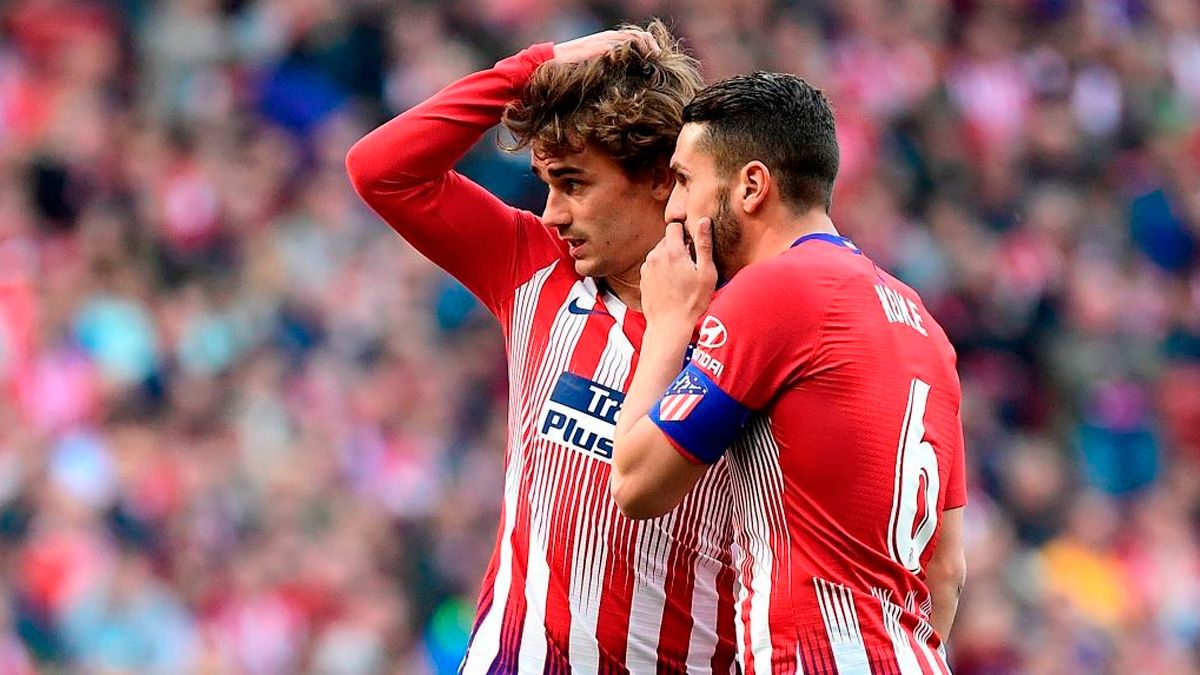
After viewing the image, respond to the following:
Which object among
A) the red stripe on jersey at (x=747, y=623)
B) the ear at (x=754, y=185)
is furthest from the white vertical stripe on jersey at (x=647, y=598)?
the ear at (x=754, y=185)

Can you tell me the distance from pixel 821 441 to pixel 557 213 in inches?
42.8

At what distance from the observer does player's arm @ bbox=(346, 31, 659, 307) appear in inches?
196

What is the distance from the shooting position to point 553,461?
16.1 ft

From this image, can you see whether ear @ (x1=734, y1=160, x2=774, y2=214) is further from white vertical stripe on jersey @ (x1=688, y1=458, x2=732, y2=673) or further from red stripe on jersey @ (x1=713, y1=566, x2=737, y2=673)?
red stripe on jersey @ (x1=713, y1=566, x2=737, y2=673)

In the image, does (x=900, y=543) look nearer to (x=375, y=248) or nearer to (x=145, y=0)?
(x=375, y=248)

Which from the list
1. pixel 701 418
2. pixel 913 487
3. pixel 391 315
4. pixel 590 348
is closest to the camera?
pixel 701 418

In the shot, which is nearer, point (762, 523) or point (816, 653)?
point (816, 653)

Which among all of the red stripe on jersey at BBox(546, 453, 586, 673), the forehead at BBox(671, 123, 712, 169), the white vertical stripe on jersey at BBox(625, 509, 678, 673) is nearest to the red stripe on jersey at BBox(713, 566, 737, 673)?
the white vertical stripe on jersey at BBox(625, 509, 678, 673)

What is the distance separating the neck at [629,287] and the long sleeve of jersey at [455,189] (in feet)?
0.57

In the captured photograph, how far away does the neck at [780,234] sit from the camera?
14.5ft

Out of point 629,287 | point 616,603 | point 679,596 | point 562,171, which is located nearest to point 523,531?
point 616,603

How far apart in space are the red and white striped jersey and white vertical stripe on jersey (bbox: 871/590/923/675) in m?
0.60

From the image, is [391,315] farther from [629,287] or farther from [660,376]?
[660,376]

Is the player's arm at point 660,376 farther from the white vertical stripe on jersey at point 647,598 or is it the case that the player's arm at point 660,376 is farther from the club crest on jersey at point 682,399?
the white vertical stripe on jersey at point 647,598
